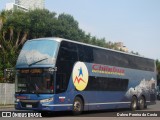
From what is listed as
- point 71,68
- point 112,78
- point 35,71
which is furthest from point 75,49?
point 112,78

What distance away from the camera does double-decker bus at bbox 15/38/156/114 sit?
1733cm

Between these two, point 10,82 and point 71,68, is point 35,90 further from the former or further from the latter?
point 10,82

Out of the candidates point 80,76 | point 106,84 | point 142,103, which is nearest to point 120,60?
point 106,84

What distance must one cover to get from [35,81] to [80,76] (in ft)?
8.51

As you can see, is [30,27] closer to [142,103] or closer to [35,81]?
[142,103]

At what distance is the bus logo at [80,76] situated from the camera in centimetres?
1862

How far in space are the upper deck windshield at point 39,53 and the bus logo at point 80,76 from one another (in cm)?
172

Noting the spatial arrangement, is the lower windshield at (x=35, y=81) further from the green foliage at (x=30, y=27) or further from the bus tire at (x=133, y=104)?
the green foliage at (x=30, y=27)

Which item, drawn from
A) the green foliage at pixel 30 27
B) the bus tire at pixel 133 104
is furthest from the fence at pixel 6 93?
the bus tire at pixel 133 104

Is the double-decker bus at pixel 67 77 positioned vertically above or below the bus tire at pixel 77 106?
above

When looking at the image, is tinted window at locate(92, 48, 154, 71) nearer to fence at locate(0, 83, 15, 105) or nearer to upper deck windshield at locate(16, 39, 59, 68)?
upper deck windshield at locate(16, 39, 59, 68)

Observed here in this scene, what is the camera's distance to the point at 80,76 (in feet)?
62.2

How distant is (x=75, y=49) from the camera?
18906 millimetres

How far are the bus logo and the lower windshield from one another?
1698 mm
